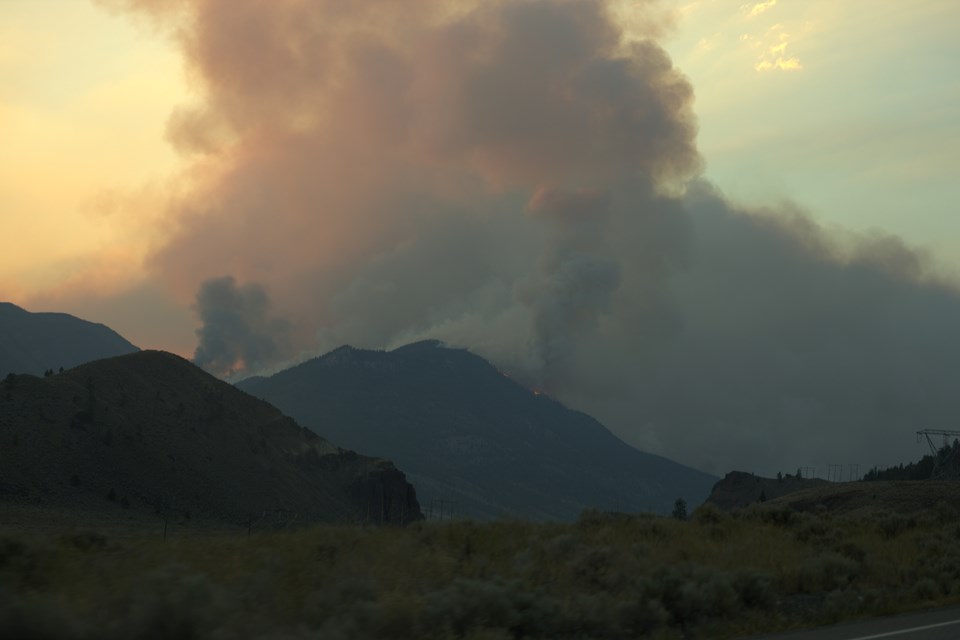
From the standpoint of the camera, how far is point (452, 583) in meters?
15.5

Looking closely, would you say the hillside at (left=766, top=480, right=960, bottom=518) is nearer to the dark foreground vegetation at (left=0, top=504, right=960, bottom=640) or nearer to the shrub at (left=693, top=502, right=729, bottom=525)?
the shrub at (left=693, top=502, right=729, bottom=525)

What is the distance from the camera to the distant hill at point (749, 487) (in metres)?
135

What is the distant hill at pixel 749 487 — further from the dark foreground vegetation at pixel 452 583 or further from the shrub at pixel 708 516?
the dark foreground vegetation at pixel 452 583

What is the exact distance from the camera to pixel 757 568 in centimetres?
2097

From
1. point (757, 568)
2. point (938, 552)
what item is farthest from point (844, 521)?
point (757, 568)

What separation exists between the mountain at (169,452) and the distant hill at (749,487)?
4659 cm

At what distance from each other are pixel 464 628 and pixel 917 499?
54.1 metres

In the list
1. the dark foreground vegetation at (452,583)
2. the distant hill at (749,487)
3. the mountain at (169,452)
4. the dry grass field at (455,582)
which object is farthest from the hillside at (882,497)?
the distant hill at (749,487)

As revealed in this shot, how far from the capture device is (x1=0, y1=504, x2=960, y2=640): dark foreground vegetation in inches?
430

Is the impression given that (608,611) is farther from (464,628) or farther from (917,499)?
(917,499)

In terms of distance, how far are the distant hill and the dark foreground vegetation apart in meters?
115

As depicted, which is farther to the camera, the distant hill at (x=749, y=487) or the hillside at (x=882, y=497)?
the distant hill at (x=749, y=487)

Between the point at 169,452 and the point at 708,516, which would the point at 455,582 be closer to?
the point at 708,516

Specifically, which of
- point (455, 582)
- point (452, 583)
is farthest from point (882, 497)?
point (455, 582)
